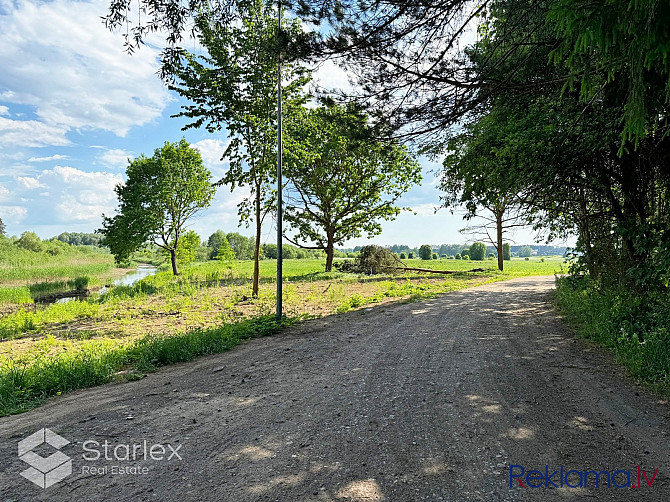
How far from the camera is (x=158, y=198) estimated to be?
24.4 metres

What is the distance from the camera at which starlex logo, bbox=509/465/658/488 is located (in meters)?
2.67

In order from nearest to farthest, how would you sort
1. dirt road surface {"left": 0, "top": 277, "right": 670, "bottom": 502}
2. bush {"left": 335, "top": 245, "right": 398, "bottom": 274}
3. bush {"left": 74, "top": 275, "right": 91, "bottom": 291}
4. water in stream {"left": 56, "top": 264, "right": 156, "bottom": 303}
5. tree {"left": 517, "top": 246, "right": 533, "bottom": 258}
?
dirt road surface {"left": 0, "top": 277, "right": 670, "bottom": 502}
water in stream {"left": 56, "top": 264, "right": 156, "bottom": 303}
bush {"left": 74, "top": 275, "right": 91, "bottom": 291}
bush {"left": 335, "top": 245, "right": 398, "bottom": 274}
tree {"left": 517, "top": 246, "right": 533, "bottom": 258}

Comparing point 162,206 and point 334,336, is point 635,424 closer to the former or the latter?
point 334,336

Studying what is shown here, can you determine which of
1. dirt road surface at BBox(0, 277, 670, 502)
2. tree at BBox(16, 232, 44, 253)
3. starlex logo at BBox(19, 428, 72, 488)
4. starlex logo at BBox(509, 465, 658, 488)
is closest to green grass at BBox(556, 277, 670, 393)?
dirt road surface at BBox(0, 277, 670, 502)

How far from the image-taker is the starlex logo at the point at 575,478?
2668 millimetres

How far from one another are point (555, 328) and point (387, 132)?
557 centimetres

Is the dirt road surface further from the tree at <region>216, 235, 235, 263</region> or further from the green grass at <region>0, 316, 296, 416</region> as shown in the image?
the tree at <region>216, 235, 235, 263</region>

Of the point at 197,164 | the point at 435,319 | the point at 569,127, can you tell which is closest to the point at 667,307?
the point at 569,127

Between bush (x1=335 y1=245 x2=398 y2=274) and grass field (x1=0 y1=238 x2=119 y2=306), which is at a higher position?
bush (x1=335 y1=245 x2=398 y2=274)

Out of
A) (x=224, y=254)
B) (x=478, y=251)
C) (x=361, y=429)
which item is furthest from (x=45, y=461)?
(x=478, y=251)

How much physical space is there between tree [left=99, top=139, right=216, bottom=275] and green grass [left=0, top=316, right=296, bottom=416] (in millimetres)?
17307

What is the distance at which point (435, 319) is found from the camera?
28.8 ft

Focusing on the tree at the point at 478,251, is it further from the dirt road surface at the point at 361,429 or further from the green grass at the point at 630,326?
the dirt road surface at the point at 361,429

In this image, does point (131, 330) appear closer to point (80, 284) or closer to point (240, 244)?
point (80, 284)
